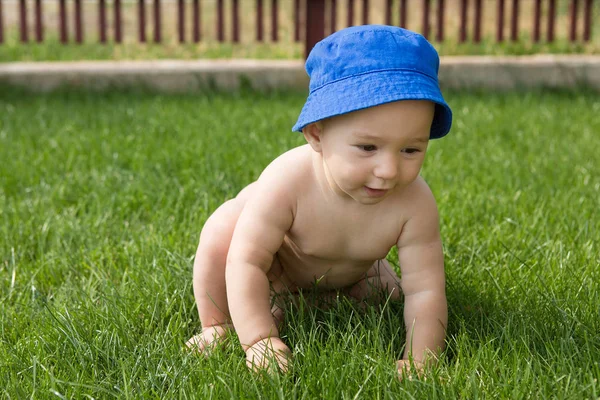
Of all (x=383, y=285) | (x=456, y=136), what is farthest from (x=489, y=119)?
(x=383, y=285)

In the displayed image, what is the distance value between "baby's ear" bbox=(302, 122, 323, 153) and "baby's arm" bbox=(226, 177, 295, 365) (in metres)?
0.14

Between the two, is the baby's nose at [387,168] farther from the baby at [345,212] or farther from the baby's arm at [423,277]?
the baby's arm at [423,277]

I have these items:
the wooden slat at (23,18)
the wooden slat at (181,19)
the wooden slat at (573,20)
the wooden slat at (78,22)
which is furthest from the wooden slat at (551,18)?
the wooden slat at (23,18)

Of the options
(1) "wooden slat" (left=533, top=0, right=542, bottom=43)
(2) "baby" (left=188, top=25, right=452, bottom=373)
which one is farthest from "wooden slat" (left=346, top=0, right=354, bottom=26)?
(2) "baby" (left=188, top=25, right=452, bottom=373)

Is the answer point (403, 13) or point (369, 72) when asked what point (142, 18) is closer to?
point (403, 13)

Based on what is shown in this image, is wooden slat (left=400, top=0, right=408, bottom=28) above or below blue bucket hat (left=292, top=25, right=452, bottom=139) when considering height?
below

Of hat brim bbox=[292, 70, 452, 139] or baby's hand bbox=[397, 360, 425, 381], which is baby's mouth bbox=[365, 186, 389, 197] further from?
baby's hand bbox=[397, 360, 425, 381]

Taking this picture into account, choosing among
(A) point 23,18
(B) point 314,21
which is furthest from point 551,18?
(A) point 23,18

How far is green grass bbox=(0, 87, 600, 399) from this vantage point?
1788 millimetres

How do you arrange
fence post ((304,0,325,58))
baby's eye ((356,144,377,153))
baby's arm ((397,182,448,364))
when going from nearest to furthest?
baby's eye ((356,144,377,153)), baby's arm ((397,182,448,364)), fence post ((304,0,325,58))

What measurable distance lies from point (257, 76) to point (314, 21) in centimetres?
93

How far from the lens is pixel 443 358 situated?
6.15 ft

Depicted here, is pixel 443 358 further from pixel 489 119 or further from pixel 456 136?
pixel 489 119

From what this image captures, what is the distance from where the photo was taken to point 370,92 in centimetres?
169
